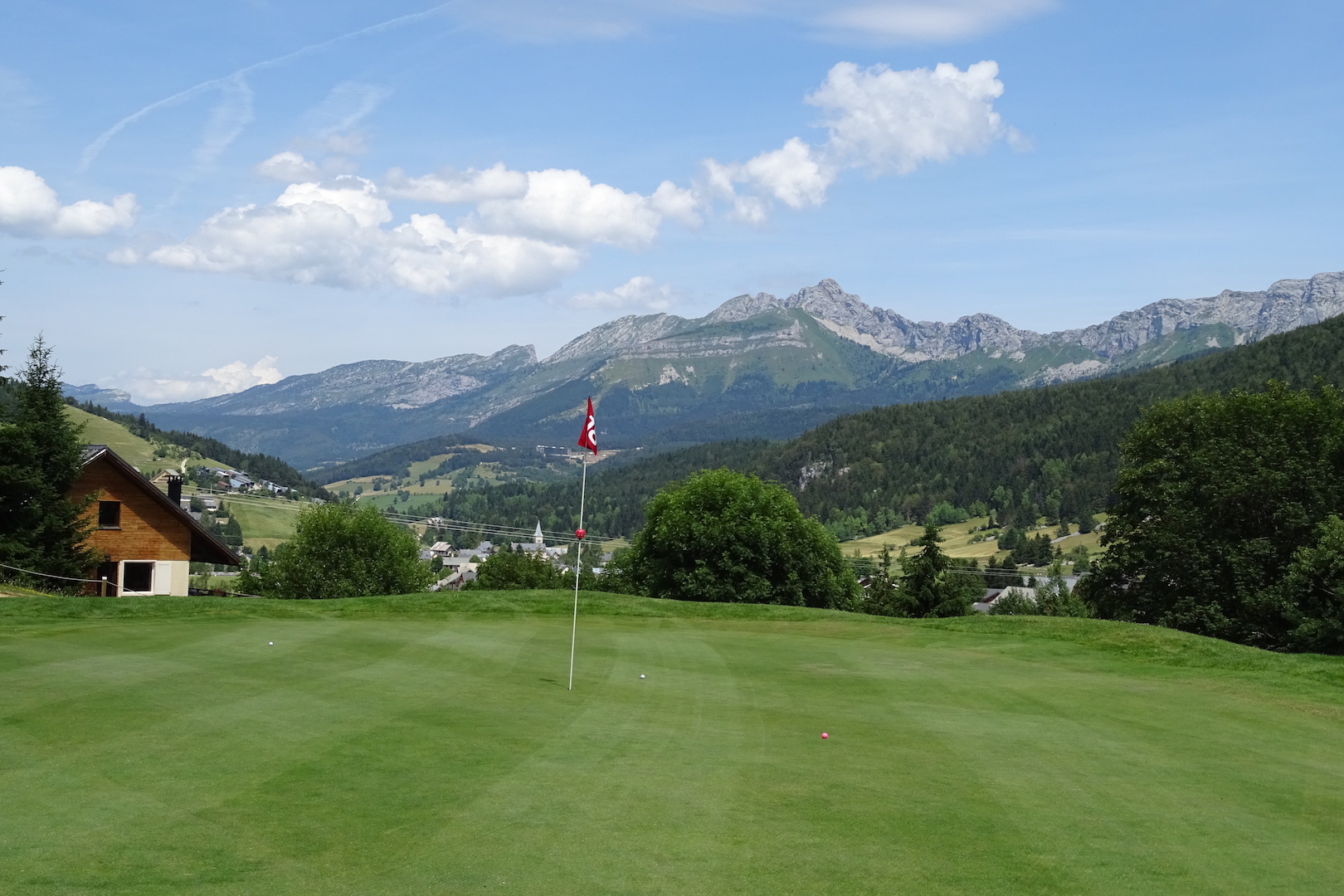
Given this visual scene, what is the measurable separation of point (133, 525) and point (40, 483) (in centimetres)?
848

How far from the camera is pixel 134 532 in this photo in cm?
4922

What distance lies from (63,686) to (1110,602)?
1806 inches

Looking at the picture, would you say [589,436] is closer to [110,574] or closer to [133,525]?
[133,525]

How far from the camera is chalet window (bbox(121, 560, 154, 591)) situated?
163ft

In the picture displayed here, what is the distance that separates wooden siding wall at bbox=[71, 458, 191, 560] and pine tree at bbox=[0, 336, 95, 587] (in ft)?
12.7

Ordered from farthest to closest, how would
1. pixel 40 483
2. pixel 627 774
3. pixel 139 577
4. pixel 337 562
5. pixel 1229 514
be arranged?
pixel 337 562, pixel 139 577, pixel 1229 514, pixel 40 483, pixel 627 774

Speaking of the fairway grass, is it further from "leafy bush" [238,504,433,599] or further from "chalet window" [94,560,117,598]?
"leafy bush" [238,504,433,599]

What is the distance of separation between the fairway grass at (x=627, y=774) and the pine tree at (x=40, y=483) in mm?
21039

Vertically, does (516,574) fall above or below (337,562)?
below

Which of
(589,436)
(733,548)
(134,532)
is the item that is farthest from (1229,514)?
(134,532)

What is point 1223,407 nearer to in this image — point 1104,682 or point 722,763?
point 1104,682

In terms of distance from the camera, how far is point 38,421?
4209cm

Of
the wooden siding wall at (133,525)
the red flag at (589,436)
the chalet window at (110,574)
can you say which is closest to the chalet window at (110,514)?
the wooden siding wall at (133,525)

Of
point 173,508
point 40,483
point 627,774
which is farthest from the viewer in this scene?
point 173,508
